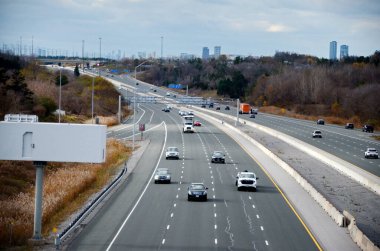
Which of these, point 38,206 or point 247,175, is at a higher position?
point 38,206

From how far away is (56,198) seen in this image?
45312 millimetres

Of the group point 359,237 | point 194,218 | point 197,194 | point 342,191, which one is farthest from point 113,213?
point 342,191

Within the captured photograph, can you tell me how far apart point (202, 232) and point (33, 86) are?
327ft

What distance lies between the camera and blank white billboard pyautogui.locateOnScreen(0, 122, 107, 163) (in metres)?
32.2

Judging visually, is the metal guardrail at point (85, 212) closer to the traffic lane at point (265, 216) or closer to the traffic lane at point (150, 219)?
the traffic lane at point (150, 219)

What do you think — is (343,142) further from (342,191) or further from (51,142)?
(51,142)

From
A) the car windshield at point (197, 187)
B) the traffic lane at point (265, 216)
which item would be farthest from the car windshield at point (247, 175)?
the car windshield at point (197, 187)

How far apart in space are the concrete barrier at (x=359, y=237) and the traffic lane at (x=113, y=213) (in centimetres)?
1186

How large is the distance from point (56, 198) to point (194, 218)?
36.4 feet

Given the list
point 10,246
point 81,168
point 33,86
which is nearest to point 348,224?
point 10,246

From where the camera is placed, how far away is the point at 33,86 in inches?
5089

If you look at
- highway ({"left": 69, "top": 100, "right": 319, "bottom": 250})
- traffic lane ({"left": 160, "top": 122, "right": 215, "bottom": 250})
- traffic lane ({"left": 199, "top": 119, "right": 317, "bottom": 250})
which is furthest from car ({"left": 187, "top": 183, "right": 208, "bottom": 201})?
traffic lane ({"left": 199, "top": 119, "right": 317, "bottom": 250})

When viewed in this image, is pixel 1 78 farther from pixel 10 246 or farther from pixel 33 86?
pixel 10 246

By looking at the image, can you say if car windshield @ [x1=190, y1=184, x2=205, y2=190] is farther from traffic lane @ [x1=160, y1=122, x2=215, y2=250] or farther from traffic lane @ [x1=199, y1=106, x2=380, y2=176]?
traffic lane @ [x1=199, y1=106, x2=380, y2=176]
